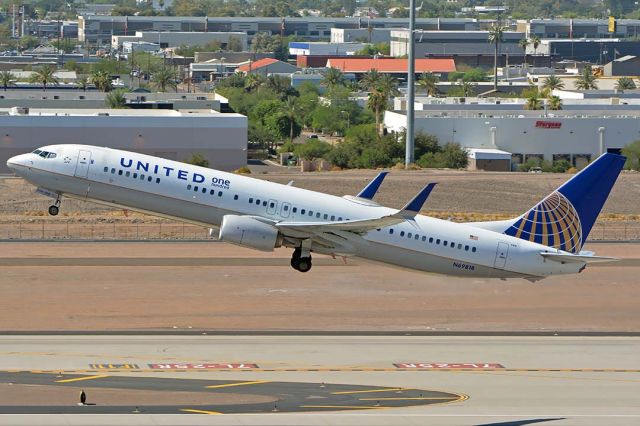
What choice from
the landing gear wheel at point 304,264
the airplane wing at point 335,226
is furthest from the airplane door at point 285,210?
the landing gear wheel at point 304,264

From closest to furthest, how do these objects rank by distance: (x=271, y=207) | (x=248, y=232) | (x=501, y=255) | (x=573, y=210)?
(x=248, y=232) → (x=271, y=207) → (x=501, y=255) → (x=573, y=210)

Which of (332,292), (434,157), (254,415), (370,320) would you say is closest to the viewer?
(254,415)

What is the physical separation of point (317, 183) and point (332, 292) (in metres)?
49.7

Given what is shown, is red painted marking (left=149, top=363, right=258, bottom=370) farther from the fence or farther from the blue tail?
the fence

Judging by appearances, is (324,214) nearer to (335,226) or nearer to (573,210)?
(335,226)

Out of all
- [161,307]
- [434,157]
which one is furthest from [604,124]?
[161,307]

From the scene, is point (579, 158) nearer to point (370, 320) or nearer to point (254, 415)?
point (370, 320)

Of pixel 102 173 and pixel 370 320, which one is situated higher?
pixel 102 173

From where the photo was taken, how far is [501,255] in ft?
277

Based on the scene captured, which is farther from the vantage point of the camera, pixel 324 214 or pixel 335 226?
pixel 324 214

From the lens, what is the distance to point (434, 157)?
177750mm

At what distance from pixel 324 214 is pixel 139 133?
88273 mm

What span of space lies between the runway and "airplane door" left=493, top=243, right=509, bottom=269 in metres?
5.11

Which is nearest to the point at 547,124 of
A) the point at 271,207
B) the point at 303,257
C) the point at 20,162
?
the point at 303,257
